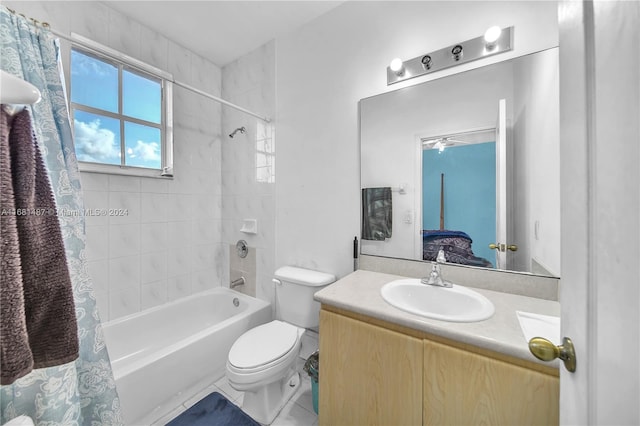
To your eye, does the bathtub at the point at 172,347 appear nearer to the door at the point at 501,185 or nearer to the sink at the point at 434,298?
the sink at the point at 434,298

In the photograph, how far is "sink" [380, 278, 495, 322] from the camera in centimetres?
107

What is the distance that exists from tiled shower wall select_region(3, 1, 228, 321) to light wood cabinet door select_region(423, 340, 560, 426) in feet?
6.71

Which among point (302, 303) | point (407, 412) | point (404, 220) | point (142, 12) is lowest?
point (407, 412)

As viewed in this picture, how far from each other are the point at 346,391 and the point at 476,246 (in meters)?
0.95

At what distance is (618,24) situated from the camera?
339mm

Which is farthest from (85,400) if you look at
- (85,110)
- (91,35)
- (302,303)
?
(91,35)

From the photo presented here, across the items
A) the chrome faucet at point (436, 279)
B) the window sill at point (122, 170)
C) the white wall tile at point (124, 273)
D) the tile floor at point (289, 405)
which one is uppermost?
the window sill at point (122, 170)

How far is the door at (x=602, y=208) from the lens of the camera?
12.6 inches

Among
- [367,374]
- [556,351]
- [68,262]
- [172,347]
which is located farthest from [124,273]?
[556,351]

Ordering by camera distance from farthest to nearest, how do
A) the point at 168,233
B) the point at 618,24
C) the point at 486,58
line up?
the point at 168,233, the point at 486,58, the point at 618,24

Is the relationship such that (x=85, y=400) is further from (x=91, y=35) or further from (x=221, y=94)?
(x=221, y=94)

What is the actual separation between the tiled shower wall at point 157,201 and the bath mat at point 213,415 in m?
0.89

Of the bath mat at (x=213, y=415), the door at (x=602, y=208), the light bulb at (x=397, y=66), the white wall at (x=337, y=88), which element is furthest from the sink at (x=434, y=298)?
the light bulb at (x=397, y=66)

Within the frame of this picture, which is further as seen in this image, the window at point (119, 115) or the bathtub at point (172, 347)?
the window at point (119, 115)
